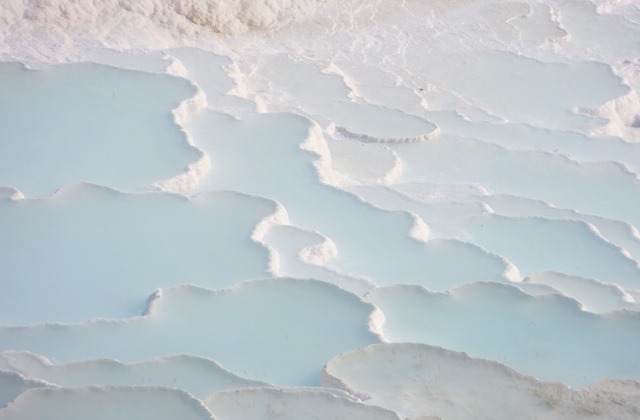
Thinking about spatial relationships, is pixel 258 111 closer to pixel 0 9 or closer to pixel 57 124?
pixel 57 124

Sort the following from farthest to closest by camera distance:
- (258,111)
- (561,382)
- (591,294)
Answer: (258,111), (591,294), (561,382)

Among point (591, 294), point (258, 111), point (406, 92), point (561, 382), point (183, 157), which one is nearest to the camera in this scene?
point (561, 382)

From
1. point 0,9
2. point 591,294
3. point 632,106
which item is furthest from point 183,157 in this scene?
point 632,106

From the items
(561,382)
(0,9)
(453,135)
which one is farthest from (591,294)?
(0,9)

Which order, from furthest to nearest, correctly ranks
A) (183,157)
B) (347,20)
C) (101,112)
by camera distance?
1. (347,20)
2. (101,112)
3. (183,157)

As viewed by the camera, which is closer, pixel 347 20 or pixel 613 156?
pixel 613 156

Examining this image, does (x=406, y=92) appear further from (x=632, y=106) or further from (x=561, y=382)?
(x=561, y=382)
